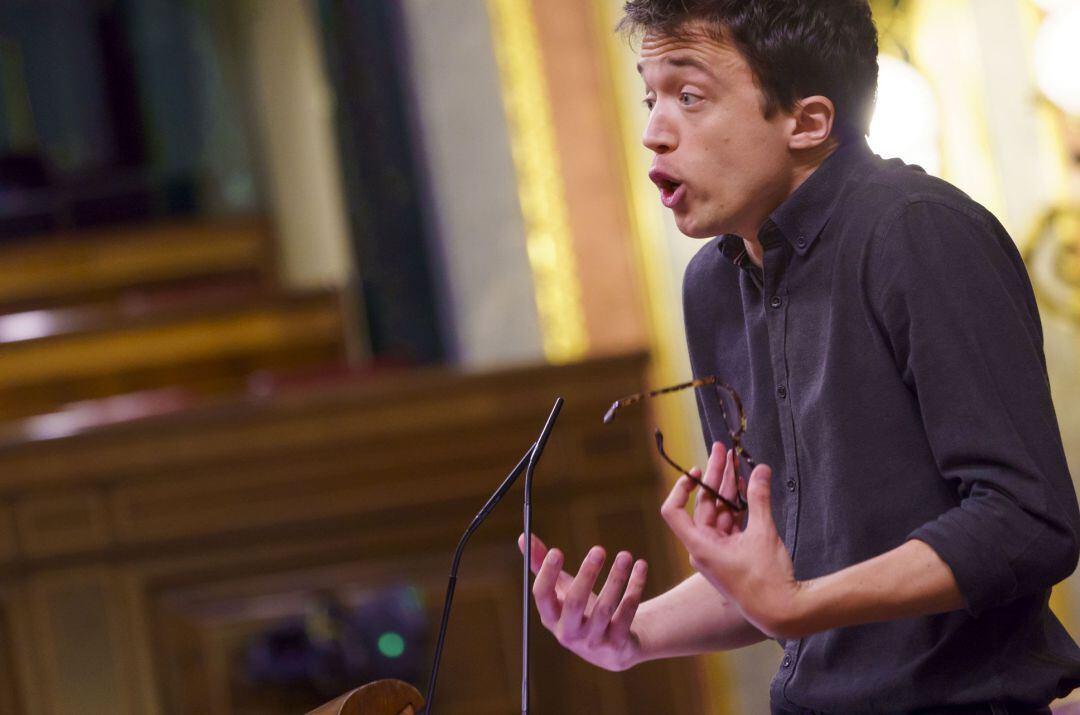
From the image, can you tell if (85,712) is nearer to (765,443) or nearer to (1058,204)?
(765,443)

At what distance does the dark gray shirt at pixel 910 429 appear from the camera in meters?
1.07

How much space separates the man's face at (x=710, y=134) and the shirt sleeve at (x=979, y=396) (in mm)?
145

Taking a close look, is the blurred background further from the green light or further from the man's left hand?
the man's left hand

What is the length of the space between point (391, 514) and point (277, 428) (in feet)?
1.20

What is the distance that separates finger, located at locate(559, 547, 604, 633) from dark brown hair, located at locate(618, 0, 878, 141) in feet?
1.43

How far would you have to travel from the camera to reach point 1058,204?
404 cm

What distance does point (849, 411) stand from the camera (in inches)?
46.8

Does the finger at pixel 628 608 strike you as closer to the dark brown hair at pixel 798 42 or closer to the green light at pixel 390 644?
the dark brown hair at pixel 798 42

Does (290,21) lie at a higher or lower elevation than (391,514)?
higher

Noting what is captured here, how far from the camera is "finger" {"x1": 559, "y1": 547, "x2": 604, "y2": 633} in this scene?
1218 millimetres

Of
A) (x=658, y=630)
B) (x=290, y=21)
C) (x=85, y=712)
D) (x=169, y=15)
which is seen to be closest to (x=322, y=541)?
(x=85, y=712)

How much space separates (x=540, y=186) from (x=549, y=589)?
3433 mm

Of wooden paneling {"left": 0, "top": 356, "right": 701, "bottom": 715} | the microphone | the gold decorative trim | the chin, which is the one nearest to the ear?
the chin

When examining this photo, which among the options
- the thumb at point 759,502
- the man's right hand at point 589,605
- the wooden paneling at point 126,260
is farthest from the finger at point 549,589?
the wooden paneling at point 126,260
